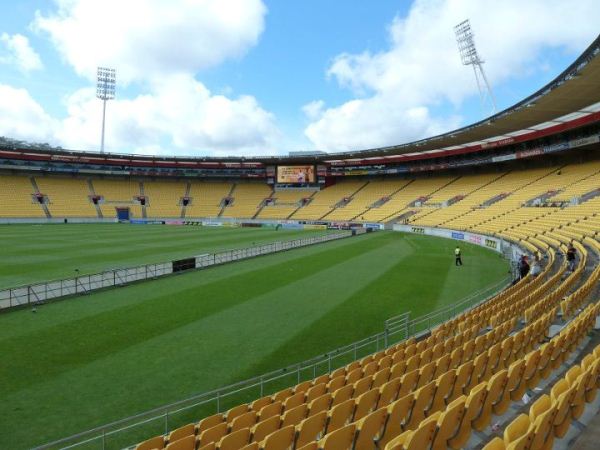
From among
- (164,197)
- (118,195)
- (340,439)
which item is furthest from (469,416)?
(118,195)

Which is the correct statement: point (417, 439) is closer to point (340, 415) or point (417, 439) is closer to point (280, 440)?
point (340, 415)

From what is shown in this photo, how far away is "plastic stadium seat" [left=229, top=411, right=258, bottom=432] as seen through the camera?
6.37m

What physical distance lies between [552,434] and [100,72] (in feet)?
313

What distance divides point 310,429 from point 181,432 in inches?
81.2

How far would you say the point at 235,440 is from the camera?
5.70 metres

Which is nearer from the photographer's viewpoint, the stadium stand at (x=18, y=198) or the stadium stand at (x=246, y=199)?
the stadium stand at (x=18, y=198)

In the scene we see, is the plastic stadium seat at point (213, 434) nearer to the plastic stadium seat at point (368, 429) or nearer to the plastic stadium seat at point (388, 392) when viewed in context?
the plastic stadium seat at point (368, 429)

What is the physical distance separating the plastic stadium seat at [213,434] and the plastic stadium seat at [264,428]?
584mm

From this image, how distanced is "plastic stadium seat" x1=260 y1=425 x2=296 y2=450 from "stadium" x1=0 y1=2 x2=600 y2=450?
1.3 inches

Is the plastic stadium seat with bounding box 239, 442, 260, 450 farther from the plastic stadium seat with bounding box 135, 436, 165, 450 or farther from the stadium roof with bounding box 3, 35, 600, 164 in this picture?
the stadium roof with bounding box 3, 35, 600, 164

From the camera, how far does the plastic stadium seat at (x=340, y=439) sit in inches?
194

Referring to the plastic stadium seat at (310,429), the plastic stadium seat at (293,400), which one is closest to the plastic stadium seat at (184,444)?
the plastic stadium seat at (310,429)

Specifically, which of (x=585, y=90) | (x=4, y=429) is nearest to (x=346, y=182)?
(x=585, y=90)

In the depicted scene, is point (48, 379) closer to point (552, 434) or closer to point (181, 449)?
point (181, 449)
